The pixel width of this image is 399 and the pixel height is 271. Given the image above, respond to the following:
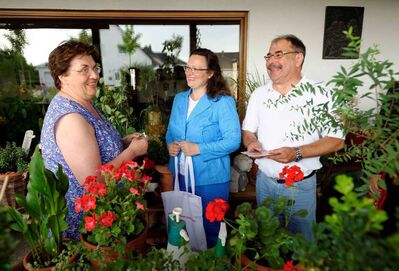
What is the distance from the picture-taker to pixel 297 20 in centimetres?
308

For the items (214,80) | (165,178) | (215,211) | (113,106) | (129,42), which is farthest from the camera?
(129,42)

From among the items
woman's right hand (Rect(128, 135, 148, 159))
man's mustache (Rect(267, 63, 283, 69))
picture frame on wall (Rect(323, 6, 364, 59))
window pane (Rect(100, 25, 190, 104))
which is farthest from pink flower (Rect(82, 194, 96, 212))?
picture frame on wall (Rect(323, 6, 364, 59))

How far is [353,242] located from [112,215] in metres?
0.72

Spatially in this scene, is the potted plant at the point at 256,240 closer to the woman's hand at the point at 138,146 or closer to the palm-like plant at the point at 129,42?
the woman's hand at the point at 138,146

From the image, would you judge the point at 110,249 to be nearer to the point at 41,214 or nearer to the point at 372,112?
the point at 41,214

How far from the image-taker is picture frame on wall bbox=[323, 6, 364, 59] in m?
3.06

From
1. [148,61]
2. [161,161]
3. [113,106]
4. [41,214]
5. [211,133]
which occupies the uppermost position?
[148,61]

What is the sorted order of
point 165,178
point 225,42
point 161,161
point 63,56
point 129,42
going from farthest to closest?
point 129,42
point 225,42
point 161,161
point 165,178
point 63,56

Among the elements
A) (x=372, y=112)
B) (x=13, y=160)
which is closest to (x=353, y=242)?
Answer: (x=372, y=112)

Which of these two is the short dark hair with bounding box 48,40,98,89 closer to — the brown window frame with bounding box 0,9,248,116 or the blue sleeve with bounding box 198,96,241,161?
the blue sleeve with bounding box 198,96,241,161

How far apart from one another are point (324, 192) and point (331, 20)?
186cm

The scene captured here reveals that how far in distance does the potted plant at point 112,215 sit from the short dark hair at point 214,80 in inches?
42.4

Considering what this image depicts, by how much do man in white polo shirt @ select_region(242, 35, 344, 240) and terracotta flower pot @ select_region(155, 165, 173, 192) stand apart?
77 centimetres

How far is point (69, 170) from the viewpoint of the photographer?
1.32m
